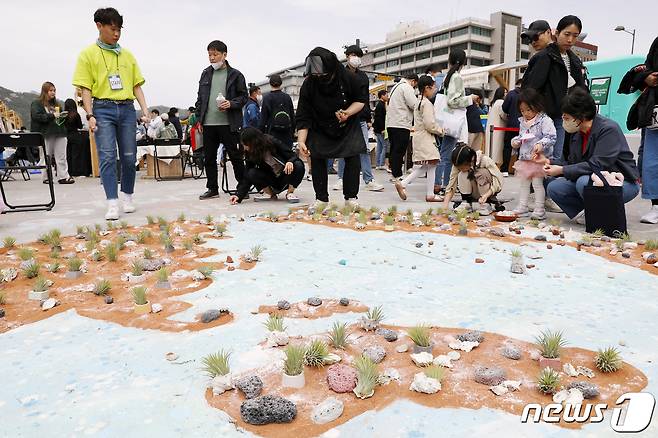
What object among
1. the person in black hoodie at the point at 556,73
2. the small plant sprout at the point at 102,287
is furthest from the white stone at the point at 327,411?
the person in black hoodie at the point at 556,73

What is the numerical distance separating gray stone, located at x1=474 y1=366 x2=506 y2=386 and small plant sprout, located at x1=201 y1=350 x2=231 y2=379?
80cm

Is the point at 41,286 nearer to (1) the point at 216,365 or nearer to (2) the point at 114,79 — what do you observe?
(1) the point at 216,365

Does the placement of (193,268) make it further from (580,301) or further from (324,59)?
(324,59)

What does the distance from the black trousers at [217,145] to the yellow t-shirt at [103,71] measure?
127 centimetres

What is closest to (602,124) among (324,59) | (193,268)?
(324,59)

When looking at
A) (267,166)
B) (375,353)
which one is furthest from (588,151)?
(267,166)

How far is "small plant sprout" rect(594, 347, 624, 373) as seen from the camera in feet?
5.06

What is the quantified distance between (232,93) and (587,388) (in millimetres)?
5284

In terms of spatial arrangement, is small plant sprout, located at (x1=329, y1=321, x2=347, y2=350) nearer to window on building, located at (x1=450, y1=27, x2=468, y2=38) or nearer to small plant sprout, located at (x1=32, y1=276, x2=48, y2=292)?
small plant sprout, located at (x1=32, y1=276, x2=48, y2=292)

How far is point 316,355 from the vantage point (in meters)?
1.61

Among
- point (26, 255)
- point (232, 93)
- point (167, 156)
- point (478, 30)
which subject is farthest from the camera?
point (478, 30)

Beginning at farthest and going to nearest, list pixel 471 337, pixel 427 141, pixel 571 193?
pixel 427 141, pixel 571 193, pixel 471 337

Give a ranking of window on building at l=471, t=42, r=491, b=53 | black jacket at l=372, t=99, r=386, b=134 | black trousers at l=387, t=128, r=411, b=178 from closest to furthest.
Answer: black trousers at l=387, t=128, r=411, b=178
black jacket at l=372, t=99, r=386, b=134
window on building at l=471, t=42, r=491, b=53

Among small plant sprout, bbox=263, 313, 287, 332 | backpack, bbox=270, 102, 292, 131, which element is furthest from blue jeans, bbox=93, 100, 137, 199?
small plant sprout, bbox=263, 313, 287, 332
